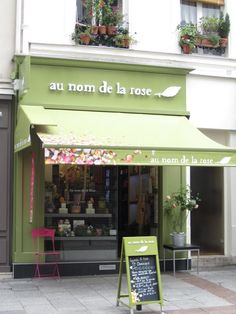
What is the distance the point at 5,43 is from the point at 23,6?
2.76 ft

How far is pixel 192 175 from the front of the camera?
13102mm

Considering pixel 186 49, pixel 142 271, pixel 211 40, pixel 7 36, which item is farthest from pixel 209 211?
pixel 7 36

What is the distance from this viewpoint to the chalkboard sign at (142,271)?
25.4 feet

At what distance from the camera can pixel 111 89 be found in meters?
11.1

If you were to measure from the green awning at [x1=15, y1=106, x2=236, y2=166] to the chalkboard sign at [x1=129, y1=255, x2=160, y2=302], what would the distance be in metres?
1.65

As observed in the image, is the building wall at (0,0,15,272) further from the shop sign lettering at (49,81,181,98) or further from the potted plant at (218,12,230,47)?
the potted plant at (218,12,230,47)

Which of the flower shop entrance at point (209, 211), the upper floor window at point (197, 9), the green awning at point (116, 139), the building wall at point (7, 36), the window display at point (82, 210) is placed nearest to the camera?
the green awning at point (116, 139)

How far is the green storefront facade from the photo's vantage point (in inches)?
391

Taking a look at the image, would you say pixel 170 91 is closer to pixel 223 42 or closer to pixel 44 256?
pixel 223 42

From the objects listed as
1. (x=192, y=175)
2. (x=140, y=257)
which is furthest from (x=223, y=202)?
(x=140, y=257)

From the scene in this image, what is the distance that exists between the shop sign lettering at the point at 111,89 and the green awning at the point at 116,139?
46 cm

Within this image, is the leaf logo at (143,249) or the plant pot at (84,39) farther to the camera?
the plant pot at (84,39)

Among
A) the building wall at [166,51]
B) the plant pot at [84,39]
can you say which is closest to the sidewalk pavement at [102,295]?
the building wall at [166,51]

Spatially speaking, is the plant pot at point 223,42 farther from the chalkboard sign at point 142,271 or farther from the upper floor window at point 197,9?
the chalkboard sign at point 142,271
